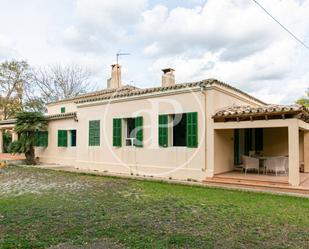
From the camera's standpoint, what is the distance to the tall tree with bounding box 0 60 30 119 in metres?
34.8

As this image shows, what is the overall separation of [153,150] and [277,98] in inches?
674

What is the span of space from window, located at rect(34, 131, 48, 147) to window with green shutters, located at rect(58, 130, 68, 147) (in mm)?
1648

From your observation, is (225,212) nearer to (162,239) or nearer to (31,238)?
(162,239)

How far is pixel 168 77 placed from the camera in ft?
54.2

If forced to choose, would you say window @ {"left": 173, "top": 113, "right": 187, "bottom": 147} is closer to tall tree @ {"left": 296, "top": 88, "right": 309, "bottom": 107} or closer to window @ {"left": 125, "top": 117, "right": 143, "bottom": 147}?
window @ {"left": 125, "top": 117, "right": 143, "bottom": 147}

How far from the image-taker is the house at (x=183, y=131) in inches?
404

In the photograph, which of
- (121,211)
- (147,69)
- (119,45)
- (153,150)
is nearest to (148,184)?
(153,150)

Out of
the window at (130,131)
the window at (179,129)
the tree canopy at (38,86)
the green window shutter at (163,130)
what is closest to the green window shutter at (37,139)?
the window at (130,131)

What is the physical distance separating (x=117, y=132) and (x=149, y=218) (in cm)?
842

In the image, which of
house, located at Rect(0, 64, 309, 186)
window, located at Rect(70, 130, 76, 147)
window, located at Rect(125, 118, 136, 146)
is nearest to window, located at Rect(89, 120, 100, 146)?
house, located at Rect(0, 64, 309, 186)

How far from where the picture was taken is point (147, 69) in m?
22.6

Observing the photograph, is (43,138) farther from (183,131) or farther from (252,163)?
(252,163)

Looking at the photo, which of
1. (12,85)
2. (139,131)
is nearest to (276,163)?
(139,131)

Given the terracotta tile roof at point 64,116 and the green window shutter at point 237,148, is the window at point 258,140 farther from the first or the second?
the terracotta tile roof at point 64,116
